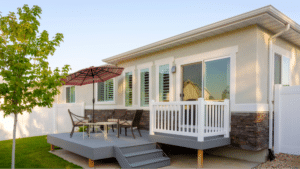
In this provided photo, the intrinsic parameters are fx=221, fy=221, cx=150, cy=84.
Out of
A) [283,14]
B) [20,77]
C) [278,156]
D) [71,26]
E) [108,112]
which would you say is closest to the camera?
[20,77]

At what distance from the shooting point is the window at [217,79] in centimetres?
569

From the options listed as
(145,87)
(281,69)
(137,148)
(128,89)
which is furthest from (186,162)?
(128,89)

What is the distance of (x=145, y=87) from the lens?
823cm

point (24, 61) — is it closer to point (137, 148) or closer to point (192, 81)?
point (137, 148)

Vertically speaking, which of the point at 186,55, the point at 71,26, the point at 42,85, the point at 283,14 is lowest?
the point at 42,85

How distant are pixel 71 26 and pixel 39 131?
20.0ft

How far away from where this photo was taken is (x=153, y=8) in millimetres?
11594

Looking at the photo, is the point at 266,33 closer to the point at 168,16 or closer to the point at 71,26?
the point at 168,16

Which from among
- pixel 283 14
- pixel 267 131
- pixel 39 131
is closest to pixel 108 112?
pixel 39 131

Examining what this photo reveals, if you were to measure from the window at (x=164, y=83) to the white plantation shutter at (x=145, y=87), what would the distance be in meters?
0.71

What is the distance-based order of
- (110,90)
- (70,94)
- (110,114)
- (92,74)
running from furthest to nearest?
(70,94) < (110,90) < (110,114) < (92,74)

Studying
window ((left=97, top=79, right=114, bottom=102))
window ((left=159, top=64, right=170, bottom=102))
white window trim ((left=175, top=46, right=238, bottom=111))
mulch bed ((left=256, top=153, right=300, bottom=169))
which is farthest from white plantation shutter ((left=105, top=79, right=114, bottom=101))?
mulch bed ((left=256, top=153, right=300, bottom=169))

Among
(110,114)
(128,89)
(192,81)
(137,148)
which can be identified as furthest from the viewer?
(110,114)

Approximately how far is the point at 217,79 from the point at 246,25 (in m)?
1.50
